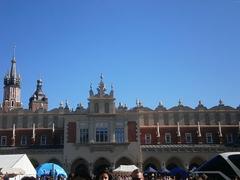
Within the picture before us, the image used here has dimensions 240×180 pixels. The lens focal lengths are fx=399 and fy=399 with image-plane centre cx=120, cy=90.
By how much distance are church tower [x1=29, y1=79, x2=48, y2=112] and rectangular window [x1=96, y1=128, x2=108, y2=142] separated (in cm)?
3803

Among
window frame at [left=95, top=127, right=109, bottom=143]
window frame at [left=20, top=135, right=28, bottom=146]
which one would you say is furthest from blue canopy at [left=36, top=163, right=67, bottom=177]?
window frame at [left=20, top=135, right=28, bottom=146]

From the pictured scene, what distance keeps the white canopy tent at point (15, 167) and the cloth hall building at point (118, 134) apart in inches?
804

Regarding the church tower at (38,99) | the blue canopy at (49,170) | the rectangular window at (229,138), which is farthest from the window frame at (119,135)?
the church tower at (38,99)

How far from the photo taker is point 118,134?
158 feet

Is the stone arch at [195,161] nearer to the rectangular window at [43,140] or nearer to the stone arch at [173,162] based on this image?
the stone arch at [173,162]

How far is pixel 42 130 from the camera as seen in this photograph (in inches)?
2143

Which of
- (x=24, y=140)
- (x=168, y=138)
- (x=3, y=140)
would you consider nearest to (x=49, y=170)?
(x=168, y=138)

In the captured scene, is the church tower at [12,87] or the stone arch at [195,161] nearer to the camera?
the stone arch at [195,161]

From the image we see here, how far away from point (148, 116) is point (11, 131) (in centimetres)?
→ 1857

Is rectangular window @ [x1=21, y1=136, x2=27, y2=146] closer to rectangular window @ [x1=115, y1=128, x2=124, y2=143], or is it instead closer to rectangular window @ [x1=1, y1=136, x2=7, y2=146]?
rectangular window @ [x1=1, y1=136, x2=7, y2=146]

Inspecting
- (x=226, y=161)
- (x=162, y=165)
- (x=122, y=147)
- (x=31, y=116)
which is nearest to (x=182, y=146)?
(x=162, y=165)

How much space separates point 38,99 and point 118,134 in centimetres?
4273

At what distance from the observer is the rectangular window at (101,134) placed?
47.7 meters

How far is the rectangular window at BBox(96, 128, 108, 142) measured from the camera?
4772 cm
